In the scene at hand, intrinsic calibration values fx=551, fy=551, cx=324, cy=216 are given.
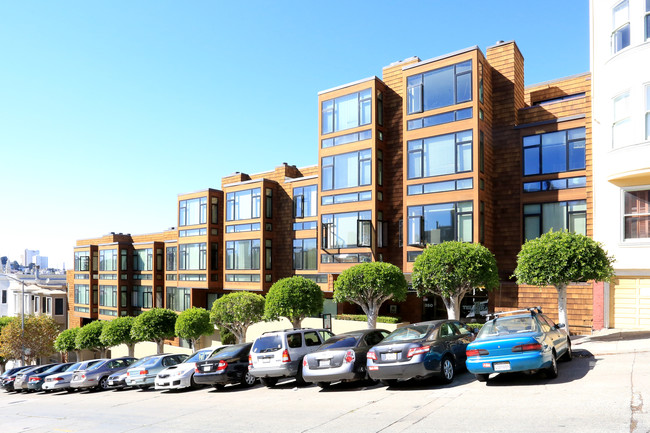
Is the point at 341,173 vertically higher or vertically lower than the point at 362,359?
higher

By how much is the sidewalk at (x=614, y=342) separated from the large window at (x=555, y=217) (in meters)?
5.36

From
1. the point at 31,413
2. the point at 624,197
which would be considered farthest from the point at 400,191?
the point at 31,413

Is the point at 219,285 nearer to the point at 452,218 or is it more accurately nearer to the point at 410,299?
the point at 410,299

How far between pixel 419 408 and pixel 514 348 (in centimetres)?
233

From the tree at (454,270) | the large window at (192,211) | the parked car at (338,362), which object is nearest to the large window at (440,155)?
the tree at (454,270)

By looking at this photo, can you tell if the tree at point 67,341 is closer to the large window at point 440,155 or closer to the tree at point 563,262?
the large window at point 440,155

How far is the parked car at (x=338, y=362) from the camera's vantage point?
13.2 meters

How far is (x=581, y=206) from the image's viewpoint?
23.4 metres

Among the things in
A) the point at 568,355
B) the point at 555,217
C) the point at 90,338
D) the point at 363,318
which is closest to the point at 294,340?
the point at 568,355

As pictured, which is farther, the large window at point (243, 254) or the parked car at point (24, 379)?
the large window at point (243, 254)

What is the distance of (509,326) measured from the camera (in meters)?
11.8

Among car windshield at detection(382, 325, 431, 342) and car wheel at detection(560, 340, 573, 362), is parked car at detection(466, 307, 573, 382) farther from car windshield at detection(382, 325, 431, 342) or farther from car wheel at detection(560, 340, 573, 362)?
car wheel at detection(560, 340, 573, 362)

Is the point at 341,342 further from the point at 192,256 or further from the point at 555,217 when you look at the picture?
the point at 192,256

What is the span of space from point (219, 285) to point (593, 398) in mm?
32061
